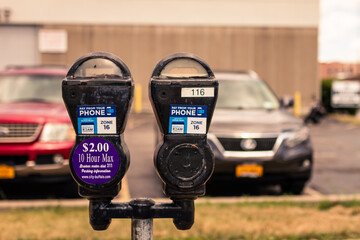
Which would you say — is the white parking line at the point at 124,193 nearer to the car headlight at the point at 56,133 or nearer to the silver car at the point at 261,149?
the car headlight at the point at 56,133

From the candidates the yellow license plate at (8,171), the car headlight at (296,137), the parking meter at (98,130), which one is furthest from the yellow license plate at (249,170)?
the parking meter at (98,130)

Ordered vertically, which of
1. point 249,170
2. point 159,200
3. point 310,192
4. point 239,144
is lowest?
point 310,192

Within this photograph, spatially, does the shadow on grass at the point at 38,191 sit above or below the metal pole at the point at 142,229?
below

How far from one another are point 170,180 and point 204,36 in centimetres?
1936

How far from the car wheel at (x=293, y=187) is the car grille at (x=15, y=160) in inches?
116

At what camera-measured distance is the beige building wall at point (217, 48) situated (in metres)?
21.1

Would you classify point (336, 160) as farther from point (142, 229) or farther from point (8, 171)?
point (142, 229)

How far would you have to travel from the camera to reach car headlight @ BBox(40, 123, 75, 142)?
5848mm

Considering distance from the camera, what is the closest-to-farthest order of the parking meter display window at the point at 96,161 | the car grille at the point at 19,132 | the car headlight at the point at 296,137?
the parking meter display window at the point at 96,161 < the car grille at the point at 19,132 < the car headlight at the point at 296,137

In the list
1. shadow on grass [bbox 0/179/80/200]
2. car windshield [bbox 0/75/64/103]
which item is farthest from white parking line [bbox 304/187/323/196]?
car windshield [bbox 0/75/64/103]

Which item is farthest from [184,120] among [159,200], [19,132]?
[19,132]

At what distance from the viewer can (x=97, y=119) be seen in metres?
2.56

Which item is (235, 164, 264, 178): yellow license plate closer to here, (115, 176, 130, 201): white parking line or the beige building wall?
(115, 176, 130, 201): white parking line

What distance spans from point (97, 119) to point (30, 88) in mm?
4793
